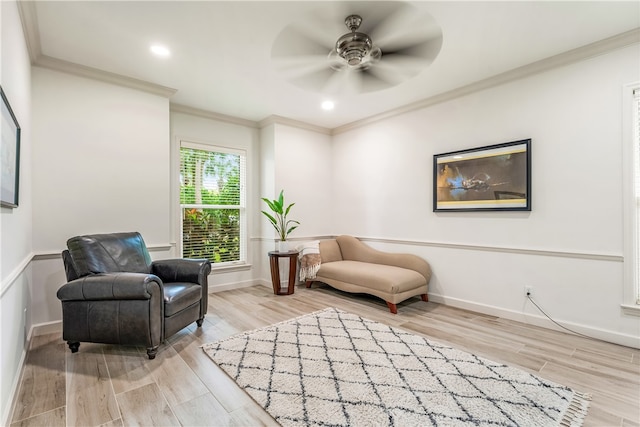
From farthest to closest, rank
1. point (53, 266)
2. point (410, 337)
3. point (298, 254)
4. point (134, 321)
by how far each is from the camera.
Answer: point (298, 254)
point (53, 266)
point (410, 337)
point (134, 321)

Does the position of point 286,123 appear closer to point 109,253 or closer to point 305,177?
point 305,177

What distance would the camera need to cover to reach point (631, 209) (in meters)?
2.52

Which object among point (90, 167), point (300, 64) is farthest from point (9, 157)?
point (300, 64)

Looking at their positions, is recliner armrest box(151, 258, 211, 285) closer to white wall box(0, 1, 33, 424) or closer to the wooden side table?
white wall box(0, 1, 33, 424)

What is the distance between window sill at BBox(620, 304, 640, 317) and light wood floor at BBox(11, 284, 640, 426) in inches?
11.4

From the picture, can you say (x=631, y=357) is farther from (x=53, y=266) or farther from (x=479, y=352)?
(x=53, y=266)

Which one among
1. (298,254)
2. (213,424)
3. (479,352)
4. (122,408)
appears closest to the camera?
(213,424)

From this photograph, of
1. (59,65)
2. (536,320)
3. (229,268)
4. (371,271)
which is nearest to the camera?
(59,65)

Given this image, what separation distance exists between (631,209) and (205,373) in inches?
140

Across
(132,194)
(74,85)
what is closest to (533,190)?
(132,194)

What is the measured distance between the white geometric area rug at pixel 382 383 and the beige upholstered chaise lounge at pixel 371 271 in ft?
2.50

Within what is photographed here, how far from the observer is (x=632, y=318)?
8.28 feet

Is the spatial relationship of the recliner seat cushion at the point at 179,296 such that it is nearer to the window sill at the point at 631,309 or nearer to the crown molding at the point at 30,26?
the crown molding at the point at 30,26

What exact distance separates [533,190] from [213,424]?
3.33 m
